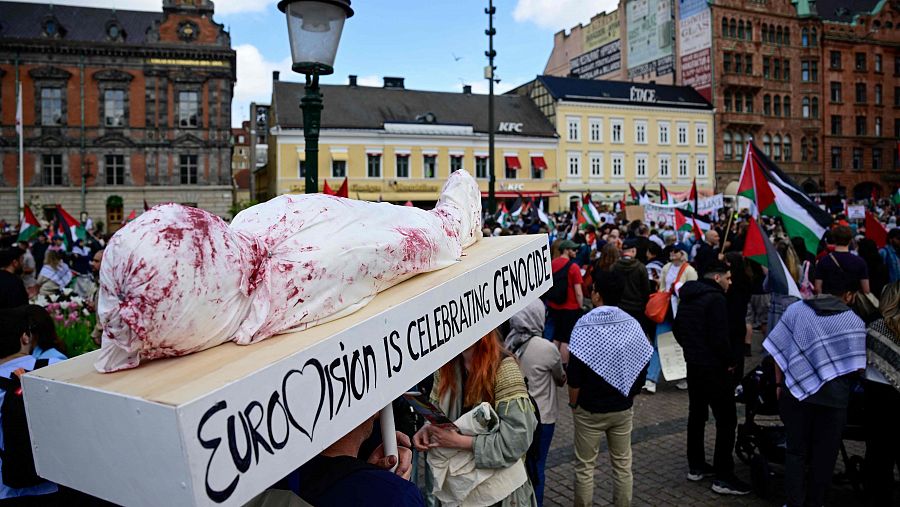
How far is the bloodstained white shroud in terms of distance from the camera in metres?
1.36

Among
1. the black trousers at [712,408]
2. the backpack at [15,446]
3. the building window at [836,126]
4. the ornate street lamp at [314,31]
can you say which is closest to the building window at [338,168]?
the ornate street lamp at [314,31]

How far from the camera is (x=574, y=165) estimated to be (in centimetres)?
4719

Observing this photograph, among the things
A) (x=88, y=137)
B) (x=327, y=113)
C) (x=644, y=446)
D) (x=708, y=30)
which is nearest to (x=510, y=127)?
(x=327, y=113)

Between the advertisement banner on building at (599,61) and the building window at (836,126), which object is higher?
the advertisement banner on building at (599,61)

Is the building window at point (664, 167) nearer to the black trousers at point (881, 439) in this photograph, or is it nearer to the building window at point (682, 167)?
the building window at point (682, 167)

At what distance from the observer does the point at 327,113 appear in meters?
41.1

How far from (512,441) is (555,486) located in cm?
278

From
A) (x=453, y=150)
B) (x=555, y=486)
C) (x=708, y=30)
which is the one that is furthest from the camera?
(x=708, y=30)

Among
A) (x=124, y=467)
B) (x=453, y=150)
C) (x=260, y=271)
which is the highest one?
(x=453, y=150)

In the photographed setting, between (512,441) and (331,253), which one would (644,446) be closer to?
(512,441)

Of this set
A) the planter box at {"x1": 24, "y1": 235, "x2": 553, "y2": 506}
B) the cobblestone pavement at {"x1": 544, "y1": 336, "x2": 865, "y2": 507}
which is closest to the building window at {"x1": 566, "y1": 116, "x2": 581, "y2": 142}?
the cobblestone pavement at {"x1": 544, "y1": 336, "x2": 865, "y2": 507}

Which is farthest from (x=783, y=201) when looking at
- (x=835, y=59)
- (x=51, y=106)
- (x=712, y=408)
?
(x=835, y=59)

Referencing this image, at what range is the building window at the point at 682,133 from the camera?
49.5 m

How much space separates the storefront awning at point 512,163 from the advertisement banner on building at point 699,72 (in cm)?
1869
